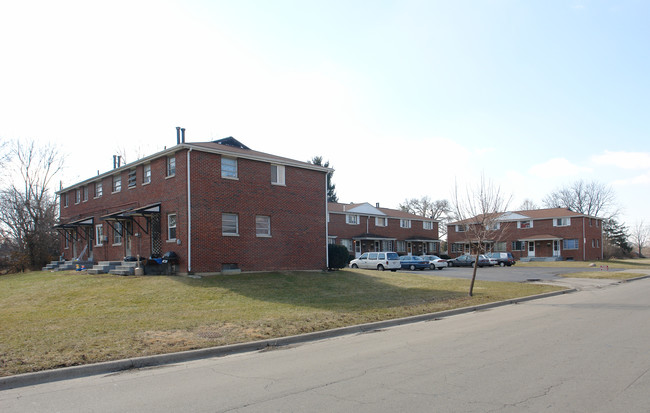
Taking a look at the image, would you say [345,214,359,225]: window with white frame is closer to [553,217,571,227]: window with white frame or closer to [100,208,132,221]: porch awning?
[553,217,571,227]: window with white frame

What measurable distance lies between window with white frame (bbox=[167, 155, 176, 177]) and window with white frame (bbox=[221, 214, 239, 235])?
11.0ft

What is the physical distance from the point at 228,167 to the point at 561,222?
160 ft

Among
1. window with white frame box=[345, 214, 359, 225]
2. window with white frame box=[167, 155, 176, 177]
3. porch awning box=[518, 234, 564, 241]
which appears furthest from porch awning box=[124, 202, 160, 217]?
porch awning box=[518, 234, 564, 241]

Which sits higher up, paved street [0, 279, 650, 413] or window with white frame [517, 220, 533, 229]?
window with white frame [517, 220, 533, 229]

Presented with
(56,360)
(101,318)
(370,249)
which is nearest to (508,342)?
(56,360)

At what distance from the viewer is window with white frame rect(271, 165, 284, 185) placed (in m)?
24.7

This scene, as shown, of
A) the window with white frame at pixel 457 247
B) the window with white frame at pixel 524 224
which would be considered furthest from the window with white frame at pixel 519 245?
the window with white frame at pixel 457 247

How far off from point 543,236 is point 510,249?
15.4ft

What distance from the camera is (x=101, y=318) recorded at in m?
11.7

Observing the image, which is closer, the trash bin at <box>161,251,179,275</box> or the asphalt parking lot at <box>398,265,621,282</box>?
the trash bin at <box>161,251,179,275</box>

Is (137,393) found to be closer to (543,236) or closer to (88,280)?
(88,280)

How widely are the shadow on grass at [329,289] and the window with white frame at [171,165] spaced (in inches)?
224

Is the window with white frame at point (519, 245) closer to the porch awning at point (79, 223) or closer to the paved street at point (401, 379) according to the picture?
the porch awning at point (79, 223)

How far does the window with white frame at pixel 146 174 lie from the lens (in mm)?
24688
